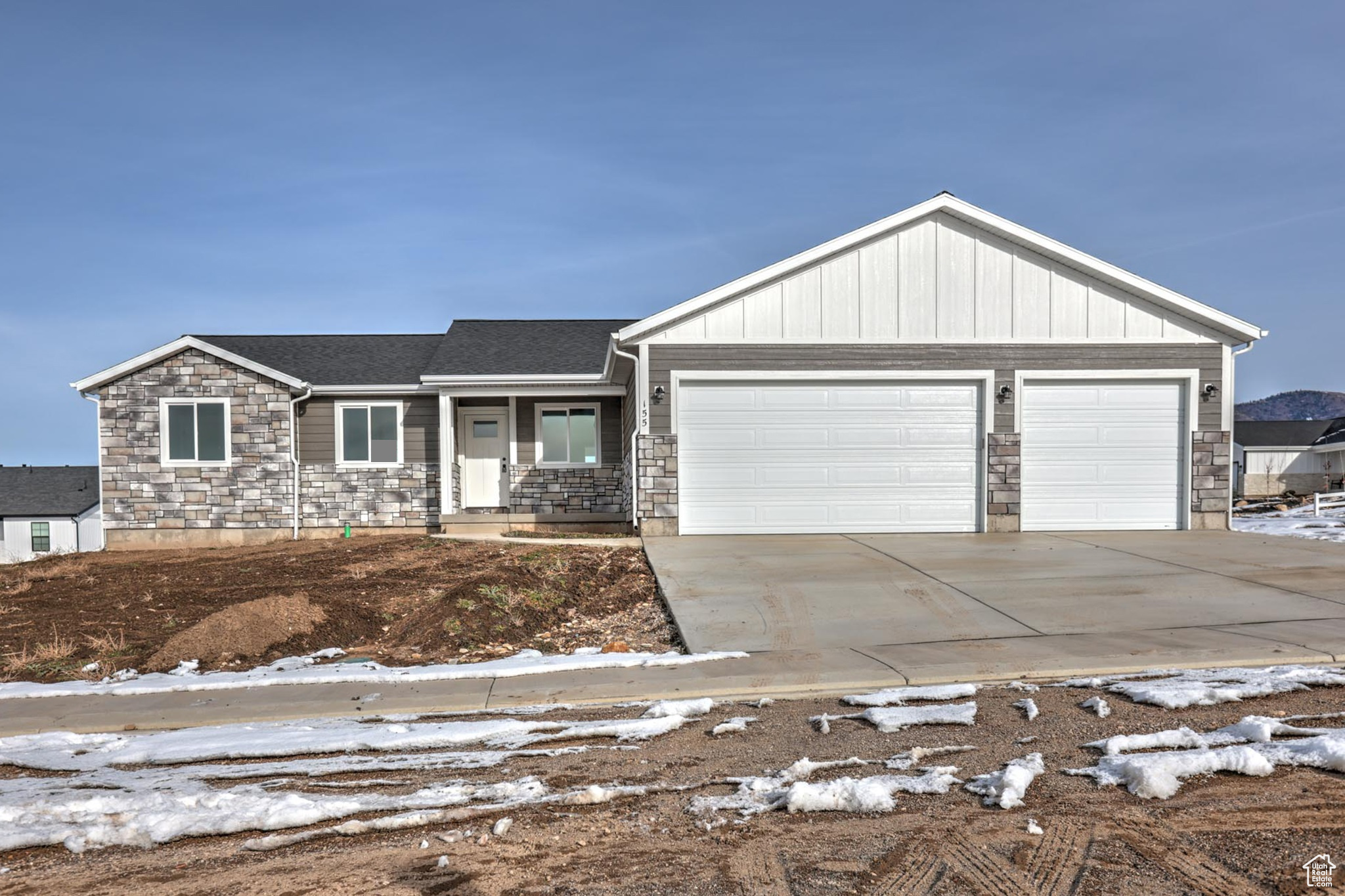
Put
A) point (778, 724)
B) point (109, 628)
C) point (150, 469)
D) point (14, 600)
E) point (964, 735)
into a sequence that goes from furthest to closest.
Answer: point (150, 469) → point (14, 600) → point (109, 628) → point (778, 724) → point (964, 735)

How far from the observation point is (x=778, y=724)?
4371 millimetres

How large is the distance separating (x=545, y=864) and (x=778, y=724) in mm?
1843

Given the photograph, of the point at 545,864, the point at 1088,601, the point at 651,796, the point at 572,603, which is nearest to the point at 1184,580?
the point at 1088,601

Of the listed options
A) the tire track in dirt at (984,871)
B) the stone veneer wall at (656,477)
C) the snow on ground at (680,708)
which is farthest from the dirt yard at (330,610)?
the tire track in dirt at (984,871)

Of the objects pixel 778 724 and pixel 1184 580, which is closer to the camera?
pixel 778 724

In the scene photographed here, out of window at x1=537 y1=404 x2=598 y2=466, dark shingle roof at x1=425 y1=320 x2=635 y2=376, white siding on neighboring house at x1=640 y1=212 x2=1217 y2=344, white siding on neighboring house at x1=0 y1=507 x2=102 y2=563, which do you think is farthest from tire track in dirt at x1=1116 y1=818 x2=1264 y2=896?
white siding on neighboring house at x1=0 y1=507 x2=102 y2=563

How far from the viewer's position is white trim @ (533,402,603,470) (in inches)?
639

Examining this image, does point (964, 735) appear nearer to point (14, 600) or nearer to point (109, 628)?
point (109, 628)

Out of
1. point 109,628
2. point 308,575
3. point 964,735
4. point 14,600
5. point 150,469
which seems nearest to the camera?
point 964,735

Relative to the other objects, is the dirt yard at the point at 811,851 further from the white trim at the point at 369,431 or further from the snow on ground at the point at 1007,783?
the white trim at the point at 369,431

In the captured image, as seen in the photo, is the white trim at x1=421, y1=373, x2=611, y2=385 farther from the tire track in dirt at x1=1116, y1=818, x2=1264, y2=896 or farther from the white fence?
the white fence

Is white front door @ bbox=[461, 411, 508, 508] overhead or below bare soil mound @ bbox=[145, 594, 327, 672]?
overhead

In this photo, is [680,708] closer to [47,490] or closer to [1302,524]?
[1302,524]

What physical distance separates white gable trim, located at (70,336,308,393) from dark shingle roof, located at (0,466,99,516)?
2151cm
